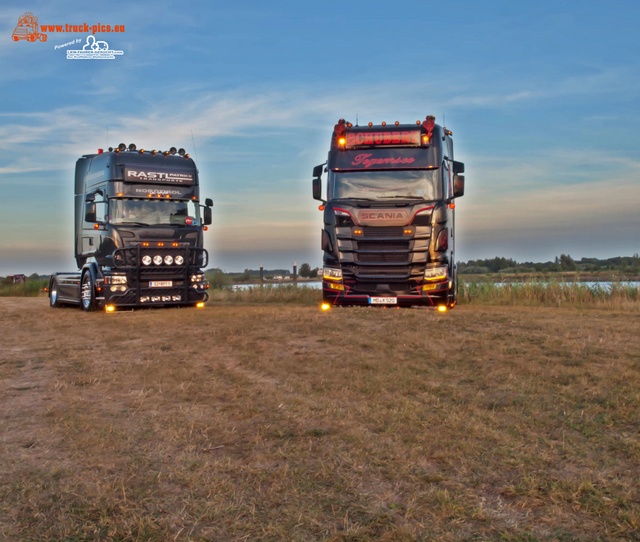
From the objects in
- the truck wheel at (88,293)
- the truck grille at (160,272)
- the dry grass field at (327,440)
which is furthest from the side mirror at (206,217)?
the dry grass field at (327,440)

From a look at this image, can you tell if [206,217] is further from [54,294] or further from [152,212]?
[54,294]

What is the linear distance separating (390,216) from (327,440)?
10569 millimetres

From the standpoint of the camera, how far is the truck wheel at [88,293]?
1853 centimetres

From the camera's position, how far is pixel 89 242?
18.9 m

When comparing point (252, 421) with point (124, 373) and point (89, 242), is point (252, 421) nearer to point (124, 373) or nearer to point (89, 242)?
point (124, 373)

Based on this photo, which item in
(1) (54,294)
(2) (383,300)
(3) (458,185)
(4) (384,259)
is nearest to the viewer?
(4) (384,259)

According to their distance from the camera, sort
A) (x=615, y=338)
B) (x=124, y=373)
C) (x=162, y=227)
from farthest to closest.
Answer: (x=162, y=227), (x=615, y=338), (x=124, y=373)

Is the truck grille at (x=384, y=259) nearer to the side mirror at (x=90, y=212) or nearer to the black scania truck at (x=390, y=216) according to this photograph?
the black scania truck at (x=390, y=216)

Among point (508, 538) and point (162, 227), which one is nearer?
point (508, 538)

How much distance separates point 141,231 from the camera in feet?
58.8

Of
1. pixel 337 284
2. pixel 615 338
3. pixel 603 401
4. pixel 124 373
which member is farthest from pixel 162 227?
pixel 603 401

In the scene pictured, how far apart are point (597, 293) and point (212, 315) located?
13265 mm

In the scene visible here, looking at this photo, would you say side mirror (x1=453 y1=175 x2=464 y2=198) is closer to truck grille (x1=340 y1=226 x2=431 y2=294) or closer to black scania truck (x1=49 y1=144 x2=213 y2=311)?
truck grille (x1=340 y1=226 x2=431 y2=294)

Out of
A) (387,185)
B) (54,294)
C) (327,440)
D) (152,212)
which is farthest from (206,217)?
(327,440)
